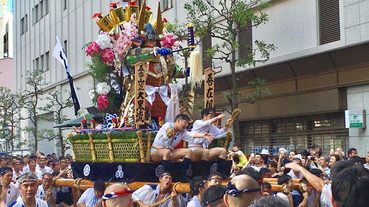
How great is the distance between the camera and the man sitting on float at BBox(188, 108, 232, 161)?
8.49m

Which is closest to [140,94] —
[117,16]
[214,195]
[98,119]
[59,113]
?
[98,119]

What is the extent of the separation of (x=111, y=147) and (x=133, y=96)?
1.11 metres

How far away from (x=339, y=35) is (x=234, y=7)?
310 cm

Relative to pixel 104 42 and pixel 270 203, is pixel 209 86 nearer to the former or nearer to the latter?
pixel 104 42

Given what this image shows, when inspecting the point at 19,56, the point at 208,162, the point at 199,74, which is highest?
the point at 19,56

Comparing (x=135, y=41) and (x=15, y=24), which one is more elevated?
(x=15, y=24)

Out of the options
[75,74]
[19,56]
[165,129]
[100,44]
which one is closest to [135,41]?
[100,44]

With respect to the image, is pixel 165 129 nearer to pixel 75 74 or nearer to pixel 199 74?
pixel 199 74

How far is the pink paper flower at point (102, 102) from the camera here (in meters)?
10.5

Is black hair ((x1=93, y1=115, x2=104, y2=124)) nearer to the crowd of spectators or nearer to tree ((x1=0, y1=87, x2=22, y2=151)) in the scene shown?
the crowd of spectators

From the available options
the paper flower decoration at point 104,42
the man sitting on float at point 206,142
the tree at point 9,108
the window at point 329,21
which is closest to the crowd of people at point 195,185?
the man sitting on float at point 206,142

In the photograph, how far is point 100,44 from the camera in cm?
1023

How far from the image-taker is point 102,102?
10.5 metres

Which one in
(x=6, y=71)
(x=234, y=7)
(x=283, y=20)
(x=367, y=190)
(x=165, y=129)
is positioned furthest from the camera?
(x=6, y=71)
